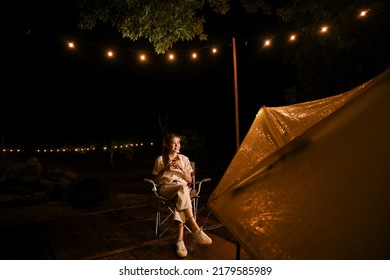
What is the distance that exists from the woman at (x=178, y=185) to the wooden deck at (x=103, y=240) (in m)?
0.14

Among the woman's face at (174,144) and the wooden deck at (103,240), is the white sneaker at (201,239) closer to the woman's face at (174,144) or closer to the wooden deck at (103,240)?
the wooden deck at (103,240)

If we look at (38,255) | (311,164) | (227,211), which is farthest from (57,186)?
(311,164)

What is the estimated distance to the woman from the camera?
2.83 m

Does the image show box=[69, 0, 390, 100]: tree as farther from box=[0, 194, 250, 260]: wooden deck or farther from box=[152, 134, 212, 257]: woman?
box=[0, 194, 250, 260]: wooden deck

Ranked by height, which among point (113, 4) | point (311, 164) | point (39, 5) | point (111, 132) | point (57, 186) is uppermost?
point (39, 5)

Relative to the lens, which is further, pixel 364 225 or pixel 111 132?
pixel 111 132

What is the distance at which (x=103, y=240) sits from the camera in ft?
10.3

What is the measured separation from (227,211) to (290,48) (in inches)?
348

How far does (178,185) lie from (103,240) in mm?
1217

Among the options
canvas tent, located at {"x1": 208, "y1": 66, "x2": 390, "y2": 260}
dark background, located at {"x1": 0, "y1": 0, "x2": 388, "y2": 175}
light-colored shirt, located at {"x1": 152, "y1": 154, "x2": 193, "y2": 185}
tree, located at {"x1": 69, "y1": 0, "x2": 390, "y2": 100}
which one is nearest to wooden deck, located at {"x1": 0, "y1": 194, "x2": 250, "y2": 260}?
light-colored shirt, located at {"x1": 152, "y1": 154, "x2": 193, "y2": 185}

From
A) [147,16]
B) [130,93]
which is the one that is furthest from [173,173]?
[130,93]

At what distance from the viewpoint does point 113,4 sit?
3.49 metres

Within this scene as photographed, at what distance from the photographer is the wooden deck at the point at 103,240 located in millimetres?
2715

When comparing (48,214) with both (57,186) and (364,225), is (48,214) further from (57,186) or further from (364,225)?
(364,225)
